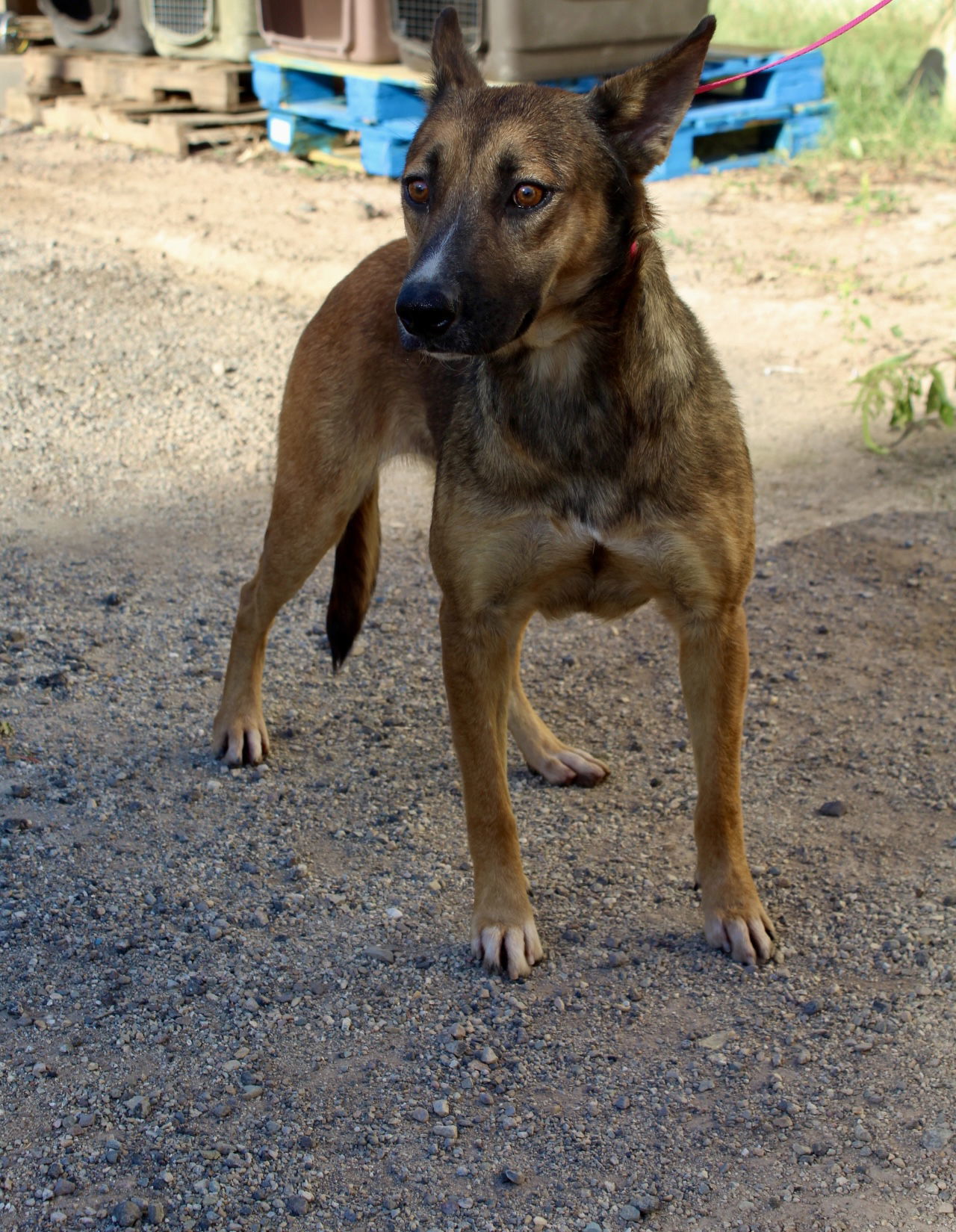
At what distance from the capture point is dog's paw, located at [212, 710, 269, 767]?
3.76m

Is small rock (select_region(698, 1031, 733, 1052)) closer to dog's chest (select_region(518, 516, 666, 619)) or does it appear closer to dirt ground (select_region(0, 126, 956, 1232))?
dirt ground (select_region(0, 126, 956, 1232))

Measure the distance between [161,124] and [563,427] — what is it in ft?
26.9

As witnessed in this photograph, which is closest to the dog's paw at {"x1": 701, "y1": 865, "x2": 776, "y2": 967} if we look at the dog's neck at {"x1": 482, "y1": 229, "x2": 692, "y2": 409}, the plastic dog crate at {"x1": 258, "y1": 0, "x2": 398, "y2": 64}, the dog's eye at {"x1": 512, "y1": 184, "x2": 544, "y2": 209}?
the dog's neck at {"x1": 482, "y1": 229, "x2": 692, "y2": 409}

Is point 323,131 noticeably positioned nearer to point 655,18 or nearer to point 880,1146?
point 655,18

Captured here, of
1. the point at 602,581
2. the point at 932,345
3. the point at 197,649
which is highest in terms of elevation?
the point at 602,581

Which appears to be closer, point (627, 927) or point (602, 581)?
point (602, 581)

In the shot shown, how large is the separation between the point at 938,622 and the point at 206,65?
8.07 m

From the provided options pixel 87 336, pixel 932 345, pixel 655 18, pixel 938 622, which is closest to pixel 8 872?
pixel 938 622

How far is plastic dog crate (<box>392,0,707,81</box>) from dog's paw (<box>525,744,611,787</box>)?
5620 mm

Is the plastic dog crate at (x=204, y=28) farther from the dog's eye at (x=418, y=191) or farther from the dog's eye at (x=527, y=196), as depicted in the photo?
the dog's eye at (x=527, y=196)

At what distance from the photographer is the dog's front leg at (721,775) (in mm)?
2859

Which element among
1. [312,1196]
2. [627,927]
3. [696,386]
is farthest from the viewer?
[627,927]

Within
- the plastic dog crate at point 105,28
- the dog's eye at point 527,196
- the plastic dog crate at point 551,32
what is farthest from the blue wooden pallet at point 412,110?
the dog's eye at point 527,196

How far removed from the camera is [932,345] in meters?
6.20
